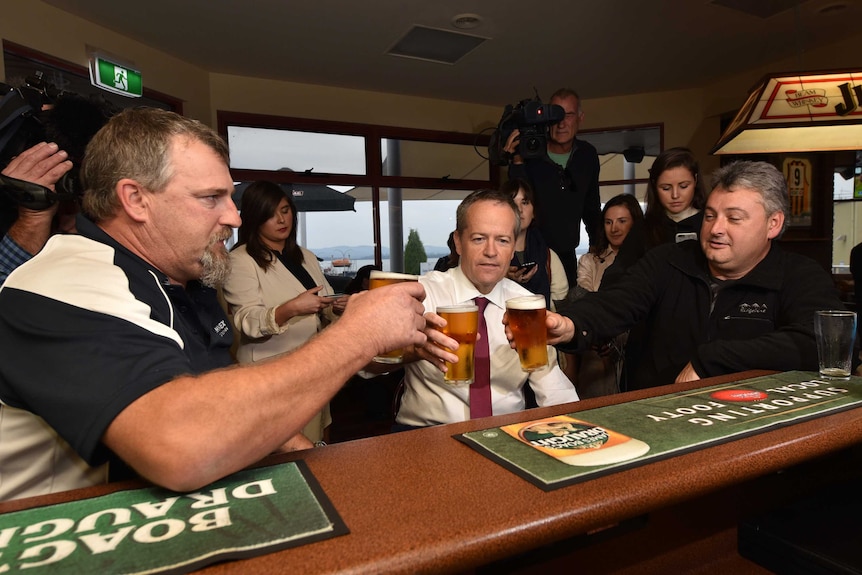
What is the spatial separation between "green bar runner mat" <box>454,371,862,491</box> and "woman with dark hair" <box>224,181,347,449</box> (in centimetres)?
157

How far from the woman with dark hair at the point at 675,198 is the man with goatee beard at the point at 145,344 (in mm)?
1970

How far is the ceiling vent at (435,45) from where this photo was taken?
4613 mm

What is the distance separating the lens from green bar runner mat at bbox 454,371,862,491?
0.82 metres

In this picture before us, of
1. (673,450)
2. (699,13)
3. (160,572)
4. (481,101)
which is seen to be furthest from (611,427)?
(481,101)

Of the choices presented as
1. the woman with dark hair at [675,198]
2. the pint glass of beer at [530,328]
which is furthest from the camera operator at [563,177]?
the pint glass of beer at [530,328]

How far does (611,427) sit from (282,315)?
1.85 m

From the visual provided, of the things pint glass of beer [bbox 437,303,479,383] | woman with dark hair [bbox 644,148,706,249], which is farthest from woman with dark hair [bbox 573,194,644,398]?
pint glass of beer [bbox 437,303,479,383]

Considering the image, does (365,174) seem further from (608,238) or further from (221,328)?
(221,328)

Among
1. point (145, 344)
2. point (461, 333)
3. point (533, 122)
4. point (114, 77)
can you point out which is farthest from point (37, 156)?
point (533, 122)

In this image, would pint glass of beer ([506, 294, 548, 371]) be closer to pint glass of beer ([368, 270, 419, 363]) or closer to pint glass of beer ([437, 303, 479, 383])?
pint glass of beer ([437, 303, 479, 383])

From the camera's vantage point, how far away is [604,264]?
3.61 metres

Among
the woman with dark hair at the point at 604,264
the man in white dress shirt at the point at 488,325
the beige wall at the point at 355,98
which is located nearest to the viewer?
the man in white dress shirt at the point at 488,325

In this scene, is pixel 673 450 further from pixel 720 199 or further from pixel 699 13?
pixel 699 13

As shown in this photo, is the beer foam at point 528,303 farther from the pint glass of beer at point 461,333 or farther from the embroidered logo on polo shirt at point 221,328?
the embroidered logo on polo shirt at point 221,328
